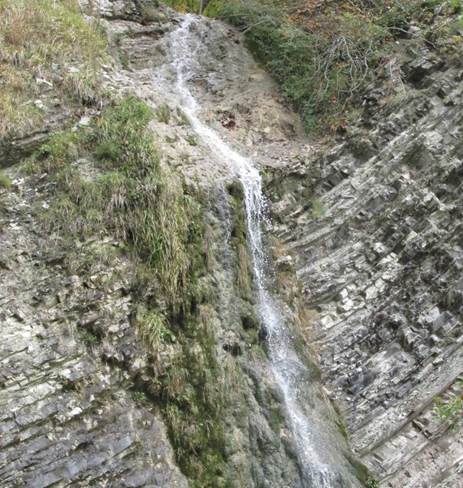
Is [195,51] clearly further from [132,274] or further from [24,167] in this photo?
[132,274]

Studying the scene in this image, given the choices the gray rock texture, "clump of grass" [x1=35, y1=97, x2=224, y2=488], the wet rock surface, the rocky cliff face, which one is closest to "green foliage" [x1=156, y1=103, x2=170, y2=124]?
the rocky cliff face

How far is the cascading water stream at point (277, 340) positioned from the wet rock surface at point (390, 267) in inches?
23.8

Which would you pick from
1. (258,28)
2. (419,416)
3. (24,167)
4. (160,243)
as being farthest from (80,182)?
(258,28)

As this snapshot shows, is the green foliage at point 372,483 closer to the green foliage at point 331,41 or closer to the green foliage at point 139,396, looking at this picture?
the green foliage at point 139,396

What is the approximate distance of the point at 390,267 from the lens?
26.2ft

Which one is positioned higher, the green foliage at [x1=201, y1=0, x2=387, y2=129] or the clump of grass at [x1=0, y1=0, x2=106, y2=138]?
the green foliage at [x1=201, y1=0, x2=387, y2=129]

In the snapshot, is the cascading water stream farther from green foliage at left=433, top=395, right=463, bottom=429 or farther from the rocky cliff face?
green foliage at left=433, top=395, right=463, bottom=429

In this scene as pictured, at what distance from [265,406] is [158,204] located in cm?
266

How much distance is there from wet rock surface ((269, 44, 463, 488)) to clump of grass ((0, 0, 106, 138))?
10.7 ft

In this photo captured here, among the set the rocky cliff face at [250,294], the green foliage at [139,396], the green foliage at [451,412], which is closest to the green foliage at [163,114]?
the rocky cliff face at [250,294]

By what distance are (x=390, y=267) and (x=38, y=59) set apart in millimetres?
5776

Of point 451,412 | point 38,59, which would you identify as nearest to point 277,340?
point 451,412

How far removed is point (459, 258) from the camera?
788 centimetres

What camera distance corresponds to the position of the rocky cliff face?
197 inches
